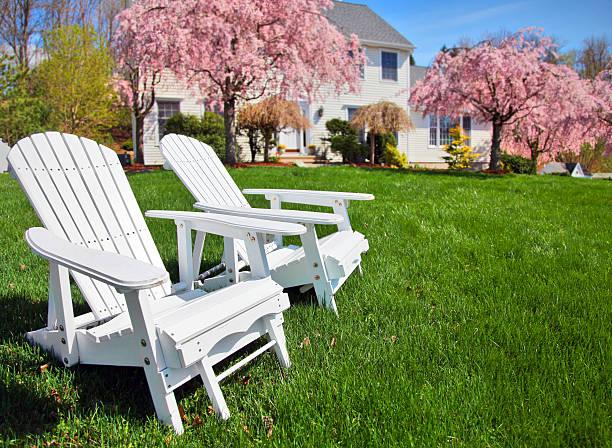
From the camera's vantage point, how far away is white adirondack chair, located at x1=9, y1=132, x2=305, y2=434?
148cm

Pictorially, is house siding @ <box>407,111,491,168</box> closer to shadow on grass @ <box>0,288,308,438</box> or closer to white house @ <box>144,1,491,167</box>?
white house @ <box>144,1,491,167</box>

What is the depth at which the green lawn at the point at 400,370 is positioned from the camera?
60.7 inches

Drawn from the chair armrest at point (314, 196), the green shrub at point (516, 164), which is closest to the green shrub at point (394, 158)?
the green shrub at point (516, 164)

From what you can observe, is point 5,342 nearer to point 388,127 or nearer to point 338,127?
point 388,127

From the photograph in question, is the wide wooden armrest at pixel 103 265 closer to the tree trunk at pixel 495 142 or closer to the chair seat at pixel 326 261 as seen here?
the chair seat at pixel 326 261

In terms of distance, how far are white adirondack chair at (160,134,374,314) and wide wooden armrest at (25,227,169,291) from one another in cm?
77

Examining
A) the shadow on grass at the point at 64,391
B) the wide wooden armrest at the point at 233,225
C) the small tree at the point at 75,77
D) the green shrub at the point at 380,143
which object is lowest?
the shadow on grass at the point at 64,391

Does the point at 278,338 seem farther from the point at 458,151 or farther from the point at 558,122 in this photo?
the point at 458,151

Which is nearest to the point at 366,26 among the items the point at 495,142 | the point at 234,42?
the point at 495,142

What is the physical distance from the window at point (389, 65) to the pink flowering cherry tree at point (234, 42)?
8.49 metres

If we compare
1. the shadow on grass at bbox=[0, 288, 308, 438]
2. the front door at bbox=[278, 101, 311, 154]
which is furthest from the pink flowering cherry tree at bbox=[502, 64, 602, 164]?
the shadow on grass at bbox=[0, 288, 308, 438]

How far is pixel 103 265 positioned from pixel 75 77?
16.4 metres

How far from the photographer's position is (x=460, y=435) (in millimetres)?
1511

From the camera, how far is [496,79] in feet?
35.2
